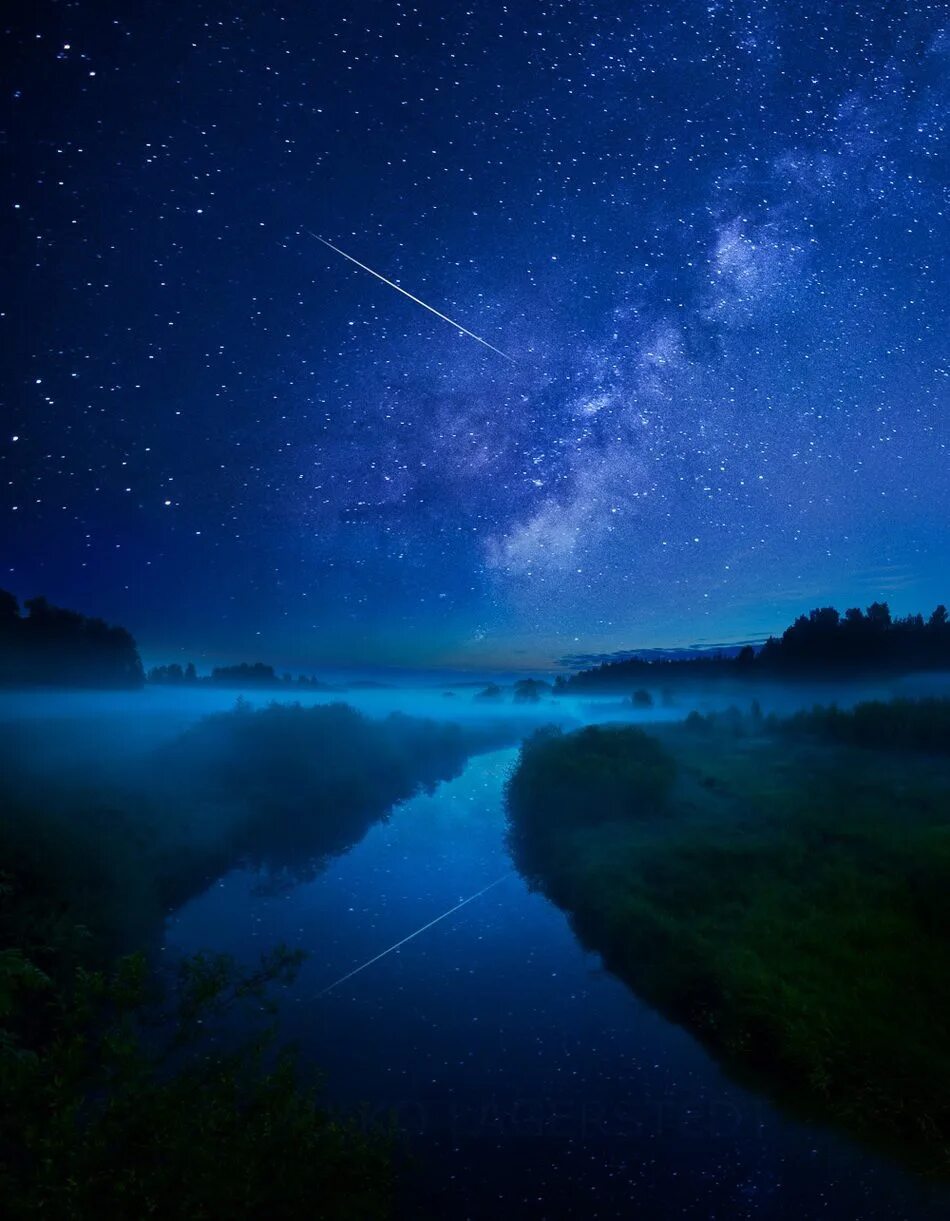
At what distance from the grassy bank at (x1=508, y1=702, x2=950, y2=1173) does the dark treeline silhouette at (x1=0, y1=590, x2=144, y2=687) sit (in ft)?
93.6

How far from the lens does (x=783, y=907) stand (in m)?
16.1

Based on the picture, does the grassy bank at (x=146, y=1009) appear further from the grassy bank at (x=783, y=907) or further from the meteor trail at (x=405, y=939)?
the grassy bank at (x=783, y=907)

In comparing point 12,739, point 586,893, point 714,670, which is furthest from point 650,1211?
point 714,670

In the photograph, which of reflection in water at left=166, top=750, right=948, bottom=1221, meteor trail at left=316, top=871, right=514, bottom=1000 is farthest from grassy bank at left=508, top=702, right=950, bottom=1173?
meteor trail at left=316, top=871, right=514, bottom=1000

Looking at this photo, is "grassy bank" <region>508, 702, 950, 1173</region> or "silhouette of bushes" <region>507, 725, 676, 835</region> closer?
"grassy bank" <region>508, 702, 950, 1173</region>

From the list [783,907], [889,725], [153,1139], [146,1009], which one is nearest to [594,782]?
[783,907]

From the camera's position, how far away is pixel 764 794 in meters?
29.2

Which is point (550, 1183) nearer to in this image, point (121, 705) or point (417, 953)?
point (417, 953)

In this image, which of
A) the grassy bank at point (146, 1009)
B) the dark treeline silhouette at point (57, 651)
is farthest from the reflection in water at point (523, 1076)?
the dark treeline silhouette at point (57, 651)

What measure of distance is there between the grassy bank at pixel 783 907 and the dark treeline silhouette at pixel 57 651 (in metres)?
28.5

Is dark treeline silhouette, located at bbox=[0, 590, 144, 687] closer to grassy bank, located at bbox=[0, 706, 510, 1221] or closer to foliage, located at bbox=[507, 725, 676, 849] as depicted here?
grassy bank, located at bbox=[0, 706, 510, 1221]

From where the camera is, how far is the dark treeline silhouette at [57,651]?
30656 millimetres

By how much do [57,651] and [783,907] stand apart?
39.7m

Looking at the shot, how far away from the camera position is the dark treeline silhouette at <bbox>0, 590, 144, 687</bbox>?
3066 cm
